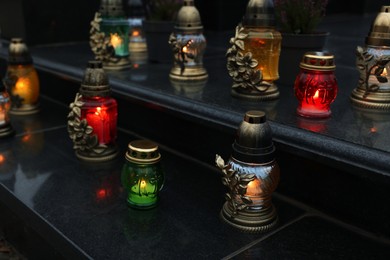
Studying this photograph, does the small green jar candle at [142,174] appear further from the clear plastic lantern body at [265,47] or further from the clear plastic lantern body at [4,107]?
the clear plastic lantern body at [4,107]

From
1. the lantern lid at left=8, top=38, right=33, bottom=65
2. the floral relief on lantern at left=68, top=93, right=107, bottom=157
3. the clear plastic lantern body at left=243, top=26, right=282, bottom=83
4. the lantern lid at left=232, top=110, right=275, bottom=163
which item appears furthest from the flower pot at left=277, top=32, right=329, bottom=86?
the lantern lid at left=8, top=38, right=33, bottom=65

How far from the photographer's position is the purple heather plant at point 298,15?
1.79 metres

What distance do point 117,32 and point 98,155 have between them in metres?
0.75

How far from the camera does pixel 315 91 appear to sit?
1439 millimetres

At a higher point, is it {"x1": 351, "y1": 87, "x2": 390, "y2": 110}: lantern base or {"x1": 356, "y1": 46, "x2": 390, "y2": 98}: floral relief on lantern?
{"x1": 356, "y1": 46, "x2": 390, "y2": 98}: floral relief on lantern

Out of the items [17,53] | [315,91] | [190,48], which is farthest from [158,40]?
[315,91]

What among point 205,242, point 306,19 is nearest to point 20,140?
point 205,242

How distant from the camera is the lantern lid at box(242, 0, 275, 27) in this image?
5.11 feet

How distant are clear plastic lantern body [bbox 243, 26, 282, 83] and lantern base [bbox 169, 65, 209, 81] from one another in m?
0.41

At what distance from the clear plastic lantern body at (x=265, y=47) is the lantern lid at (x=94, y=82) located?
1.66 ft

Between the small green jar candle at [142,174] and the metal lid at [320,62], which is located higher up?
the metal lid at [320,62]

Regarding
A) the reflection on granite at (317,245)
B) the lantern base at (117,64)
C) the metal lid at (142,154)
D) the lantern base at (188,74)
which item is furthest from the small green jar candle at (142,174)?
the lantern base at (117,64)

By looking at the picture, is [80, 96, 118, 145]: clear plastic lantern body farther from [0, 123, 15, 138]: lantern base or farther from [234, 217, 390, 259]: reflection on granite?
[234, 217, 390, 259]: reflection on granite

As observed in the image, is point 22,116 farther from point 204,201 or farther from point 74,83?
point 204,201
